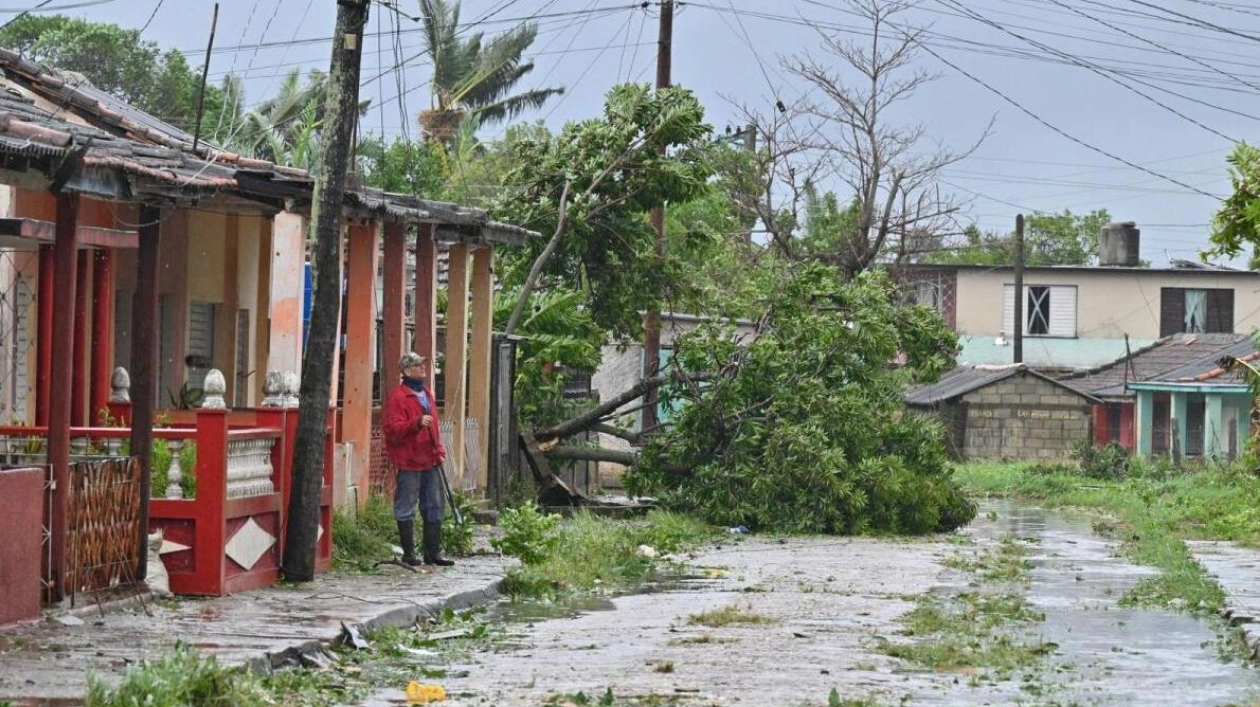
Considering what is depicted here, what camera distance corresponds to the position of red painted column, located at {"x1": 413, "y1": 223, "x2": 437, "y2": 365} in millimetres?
21734

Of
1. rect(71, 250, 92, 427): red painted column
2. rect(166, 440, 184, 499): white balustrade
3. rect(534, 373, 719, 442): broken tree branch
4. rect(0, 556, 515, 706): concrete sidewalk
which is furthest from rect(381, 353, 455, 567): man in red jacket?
rect(534, 373, 719, 442): broken tree branch

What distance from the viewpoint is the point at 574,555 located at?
18875 millimetres

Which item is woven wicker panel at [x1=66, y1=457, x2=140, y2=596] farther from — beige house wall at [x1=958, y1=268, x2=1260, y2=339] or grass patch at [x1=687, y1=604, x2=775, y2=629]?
beige house wall at [x1=958, y1=268, x2=1260, y2=339]

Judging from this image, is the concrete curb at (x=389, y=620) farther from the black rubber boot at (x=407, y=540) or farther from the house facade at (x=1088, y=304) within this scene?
the house facade at (x=1088, y=304)

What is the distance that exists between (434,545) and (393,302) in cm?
360

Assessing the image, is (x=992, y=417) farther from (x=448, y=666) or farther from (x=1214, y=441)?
(x=448, y=666)

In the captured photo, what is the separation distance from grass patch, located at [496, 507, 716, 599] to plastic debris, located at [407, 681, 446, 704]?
6143 millimetres

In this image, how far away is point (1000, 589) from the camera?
1766 centimetres

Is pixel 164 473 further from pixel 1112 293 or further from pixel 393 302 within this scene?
pixel 1112 293

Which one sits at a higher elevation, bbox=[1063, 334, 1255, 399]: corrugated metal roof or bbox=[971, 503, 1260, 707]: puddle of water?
bbox=[1063, 334, 1255, 399]: corrugated metal roof

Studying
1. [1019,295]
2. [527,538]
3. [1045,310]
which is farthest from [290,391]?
[1045,310]

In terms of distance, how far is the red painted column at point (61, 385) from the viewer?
40.7 feet

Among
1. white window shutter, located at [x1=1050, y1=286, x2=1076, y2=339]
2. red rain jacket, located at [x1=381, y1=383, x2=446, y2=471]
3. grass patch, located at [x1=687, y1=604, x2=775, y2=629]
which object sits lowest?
grass patch, located at [x1=687, y1=604, x2=775, y2=629]

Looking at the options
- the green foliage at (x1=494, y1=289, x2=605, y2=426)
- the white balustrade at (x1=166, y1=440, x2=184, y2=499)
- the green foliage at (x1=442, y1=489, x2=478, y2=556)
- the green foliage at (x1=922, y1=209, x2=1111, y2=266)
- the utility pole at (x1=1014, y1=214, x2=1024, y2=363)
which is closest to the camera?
the white balustrade at (x1=166, y1=440, x2=184, y2=499)
